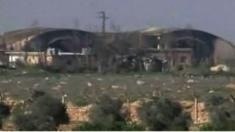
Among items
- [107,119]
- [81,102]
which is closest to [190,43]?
[81,102]

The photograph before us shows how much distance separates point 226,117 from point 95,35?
7547 cm

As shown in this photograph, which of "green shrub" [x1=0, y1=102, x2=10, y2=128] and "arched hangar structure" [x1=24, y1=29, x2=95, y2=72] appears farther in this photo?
"arched hangar structure" [x1=24, y1=29, x2=95, y2=72]

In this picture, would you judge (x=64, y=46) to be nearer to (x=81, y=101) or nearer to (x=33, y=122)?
(x=81, y=101)

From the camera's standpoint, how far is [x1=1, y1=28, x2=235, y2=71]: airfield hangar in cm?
8181

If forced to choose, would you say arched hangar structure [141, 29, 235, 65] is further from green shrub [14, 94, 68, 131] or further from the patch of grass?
green shrub [14, 94, 68, 131]

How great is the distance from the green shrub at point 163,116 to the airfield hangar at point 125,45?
6195 centimetres

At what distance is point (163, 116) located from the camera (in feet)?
52.6

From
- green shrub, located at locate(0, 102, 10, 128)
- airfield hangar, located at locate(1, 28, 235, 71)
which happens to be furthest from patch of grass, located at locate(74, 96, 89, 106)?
airfield hangar, located at locate(1, 28, 235, 71)

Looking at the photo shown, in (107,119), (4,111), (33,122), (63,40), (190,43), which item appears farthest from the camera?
(190,43)

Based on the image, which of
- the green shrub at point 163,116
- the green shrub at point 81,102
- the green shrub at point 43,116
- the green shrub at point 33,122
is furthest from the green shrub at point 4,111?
the green shrub at point 163,116

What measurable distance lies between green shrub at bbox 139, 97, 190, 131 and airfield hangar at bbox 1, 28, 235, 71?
62.0 meters

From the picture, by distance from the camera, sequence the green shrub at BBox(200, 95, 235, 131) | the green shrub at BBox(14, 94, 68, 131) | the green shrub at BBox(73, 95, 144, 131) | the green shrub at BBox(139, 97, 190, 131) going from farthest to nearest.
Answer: the green shrub at BBox(73, 95, 144, 131), the green shrub at BBox(200, 95, 235, 131), the green shrub at BBox(139, 97, 190, 131), the green shrub at BBox(14, 94, 68, 131)

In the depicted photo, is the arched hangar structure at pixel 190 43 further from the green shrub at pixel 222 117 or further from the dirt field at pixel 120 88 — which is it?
the green shrub at pixel 222 117

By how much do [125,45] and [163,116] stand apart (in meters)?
65.7
